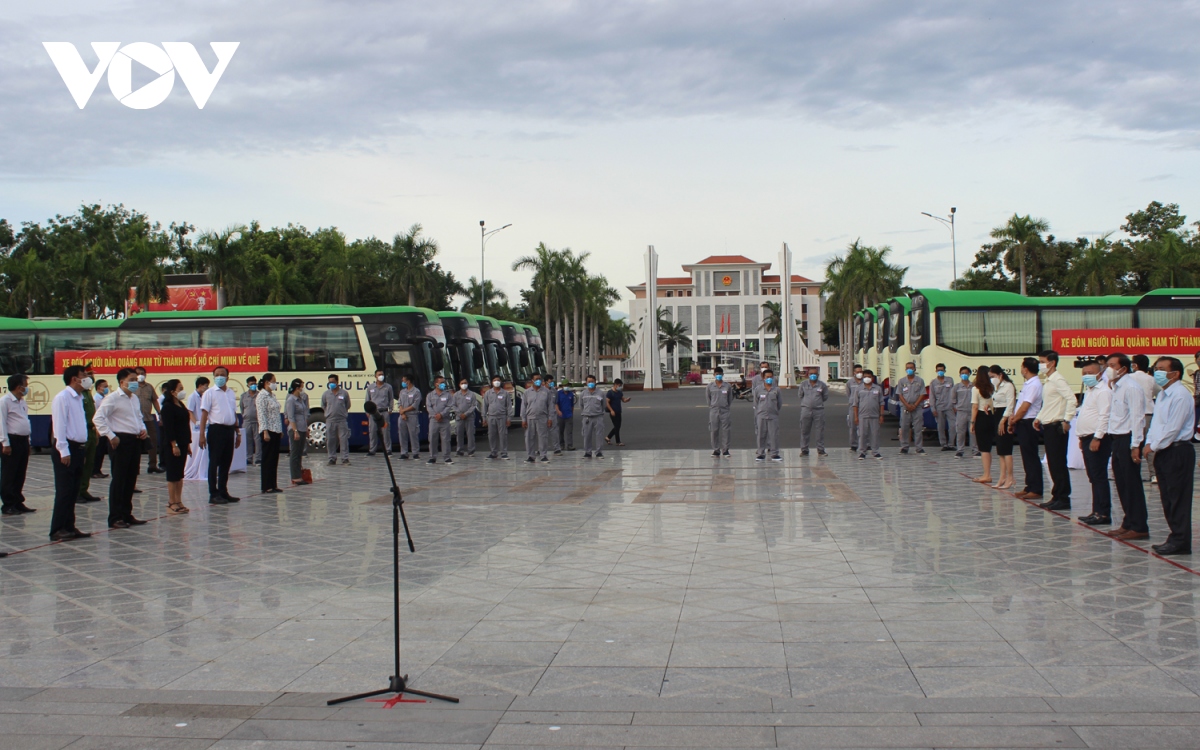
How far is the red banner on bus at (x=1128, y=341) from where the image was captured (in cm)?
2181

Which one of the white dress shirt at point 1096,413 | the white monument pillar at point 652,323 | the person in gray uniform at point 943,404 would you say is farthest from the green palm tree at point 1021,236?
the white dress shirt at point 1096,413

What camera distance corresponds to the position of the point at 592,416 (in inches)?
734

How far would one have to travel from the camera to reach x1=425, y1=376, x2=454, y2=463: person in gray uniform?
1834 cm

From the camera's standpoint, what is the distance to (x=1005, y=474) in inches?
491

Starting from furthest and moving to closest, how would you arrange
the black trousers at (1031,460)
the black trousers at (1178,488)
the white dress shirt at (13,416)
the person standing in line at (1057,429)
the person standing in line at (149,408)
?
the person standing in line at (149,408)
the black trousers at (1031,460)
the person standing in line at (1057,429)
the white dress shirt at (13,416)
the black trousers at (1178,488)

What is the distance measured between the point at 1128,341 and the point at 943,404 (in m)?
6.05

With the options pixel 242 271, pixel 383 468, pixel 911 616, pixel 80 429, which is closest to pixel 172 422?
pixel 80 429

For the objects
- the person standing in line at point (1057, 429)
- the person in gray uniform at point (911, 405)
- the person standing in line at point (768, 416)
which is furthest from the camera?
the person in gray uniform at point (911, 405)

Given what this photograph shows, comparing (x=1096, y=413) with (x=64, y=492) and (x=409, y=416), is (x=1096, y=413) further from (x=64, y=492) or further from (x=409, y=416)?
(x=409, y=416)

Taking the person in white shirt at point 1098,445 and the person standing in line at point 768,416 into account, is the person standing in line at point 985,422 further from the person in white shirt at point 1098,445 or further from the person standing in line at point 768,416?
the person standing in line at point 768,416

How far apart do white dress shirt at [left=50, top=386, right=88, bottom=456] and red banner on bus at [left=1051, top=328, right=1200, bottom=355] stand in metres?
19.9

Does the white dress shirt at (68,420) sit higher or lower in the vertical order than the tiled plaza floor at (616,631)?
higher

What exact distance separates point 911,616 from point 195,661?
13.8 feet

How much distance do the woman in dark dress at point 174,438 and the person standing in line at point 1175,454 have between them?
10.00m
